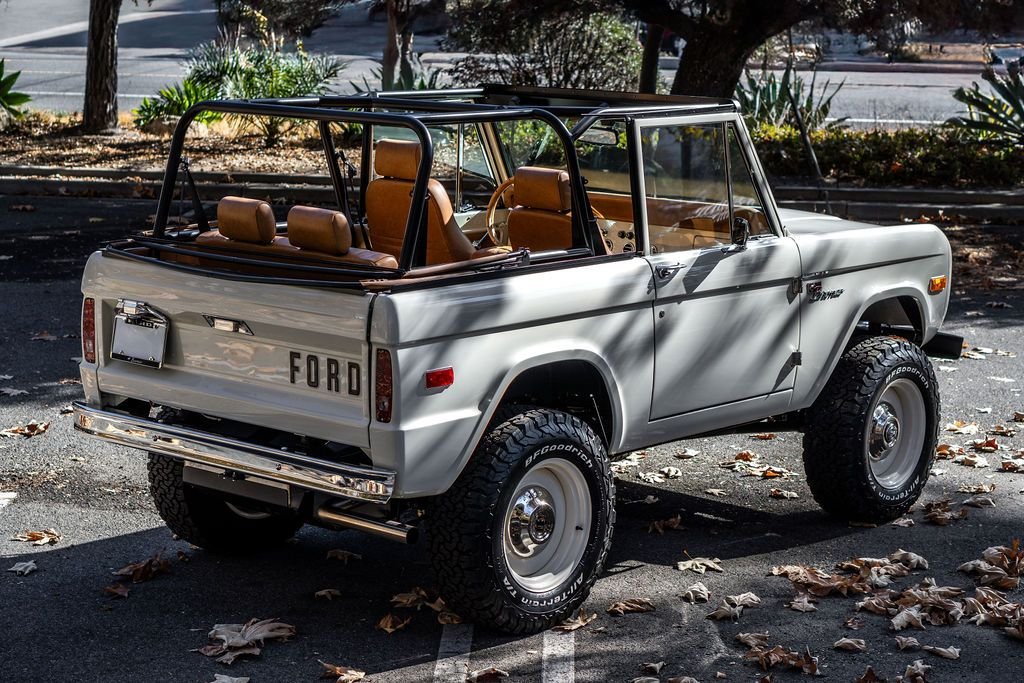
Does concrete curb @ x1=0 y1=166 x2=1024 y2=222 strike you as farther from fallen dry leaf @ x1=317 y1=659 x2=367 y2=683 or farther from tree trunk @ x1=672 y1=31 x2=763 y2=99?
fallen dry leaf @ x1=317 y1=659 x2=367 y2=683

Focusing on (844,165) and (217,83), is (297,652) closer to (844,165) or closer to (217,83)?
(844,165)

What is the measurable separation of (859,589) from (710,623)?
0.72 meters

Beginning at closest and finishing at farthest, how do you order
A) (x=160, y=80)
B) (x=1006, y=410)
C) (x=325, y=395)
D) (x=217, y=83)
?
(x=325, y=395), (x=1006, y=410), (x=217, y=83), (x=160, y=80)

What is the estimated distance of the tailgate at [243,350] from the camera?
179 inches

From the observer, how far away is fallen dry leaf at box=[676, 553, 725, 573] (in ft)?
18.6

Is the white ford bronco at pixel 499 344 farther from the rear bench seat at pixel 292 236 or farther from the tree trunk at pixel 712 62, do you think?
the tree trunk at pixel 712 62

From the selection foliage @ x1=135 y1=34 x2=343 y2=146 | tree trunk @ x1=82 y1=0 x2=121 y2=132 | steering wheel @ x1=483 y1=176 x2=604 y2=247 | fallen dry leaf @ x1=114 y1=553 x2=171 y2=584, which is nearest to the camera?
fallen dry leaf @ x1=114 y1=553 x2=171 y2=584

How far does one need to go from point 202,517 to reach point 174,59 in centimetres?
2755

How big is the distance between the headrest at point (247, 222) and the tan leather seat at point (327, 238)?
0.59ft

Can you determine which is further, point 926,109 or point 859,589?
point 926,109

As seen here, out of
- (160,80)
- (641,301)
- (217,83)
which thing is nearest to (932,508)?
(641,301)

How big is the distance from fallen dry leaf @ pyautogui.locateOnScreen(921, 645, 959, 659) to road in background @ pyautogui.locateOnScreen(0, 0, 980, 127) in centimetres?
1575

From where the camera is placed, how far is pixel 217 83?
19453mm

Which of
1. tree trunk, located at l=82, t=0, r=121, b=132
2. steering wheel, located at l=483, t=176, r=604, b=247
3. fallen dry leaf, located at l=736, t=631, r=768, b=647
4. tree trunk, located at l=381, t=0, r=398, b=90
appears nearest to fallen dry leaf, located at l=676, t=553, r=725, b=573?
fallen dry leaf, located at l=736, t=631, r=768, b=647
